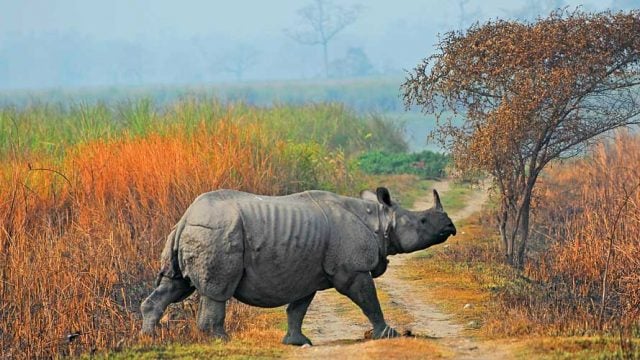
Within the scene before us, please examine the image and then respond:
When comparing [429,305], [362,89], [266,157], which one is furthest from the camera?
[362,89]

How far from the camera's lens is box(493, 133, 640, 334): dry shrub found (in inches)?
496

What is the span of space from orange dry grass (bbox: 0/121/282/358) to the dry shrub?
124 inches

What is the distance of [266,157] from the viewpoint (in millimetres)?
20438

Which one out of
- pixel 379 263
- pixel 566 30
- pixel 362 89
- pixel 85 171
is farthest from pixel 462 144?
pixel 362 89

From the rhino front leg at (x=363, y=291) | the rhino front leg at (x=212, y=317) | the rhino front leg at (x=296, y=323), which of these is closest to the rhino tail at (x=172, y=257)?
the rhino front leg at (x=212, y=317)

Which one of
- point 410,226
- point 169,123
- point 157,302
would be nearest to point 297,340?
point 157,302

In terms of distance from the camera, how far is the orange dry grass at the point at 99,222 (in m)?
12.6

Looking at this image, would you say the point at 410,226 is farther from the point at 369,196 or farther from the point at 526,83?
the point at 526,83

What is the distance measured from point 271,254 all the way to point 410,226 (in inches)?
55.4

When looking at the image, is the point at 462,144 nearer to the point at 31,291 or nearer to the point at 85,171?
the point at 85,171

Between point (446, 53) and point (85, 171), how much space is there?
5.11m

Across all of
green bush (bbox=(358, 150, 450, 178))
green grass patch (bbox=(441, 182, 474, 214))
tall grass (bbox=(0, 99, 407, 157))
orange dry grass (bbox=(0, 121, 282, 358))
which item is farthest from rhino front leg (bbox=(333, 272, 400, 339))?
green bush (bbox=(358, 150, 450, 178))

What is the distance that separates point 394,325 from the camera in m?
13.4

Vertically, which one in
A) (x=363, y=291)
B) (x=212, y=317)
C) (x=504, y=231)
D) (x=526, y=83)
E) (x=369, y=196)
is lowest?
(x=504, y=231)
